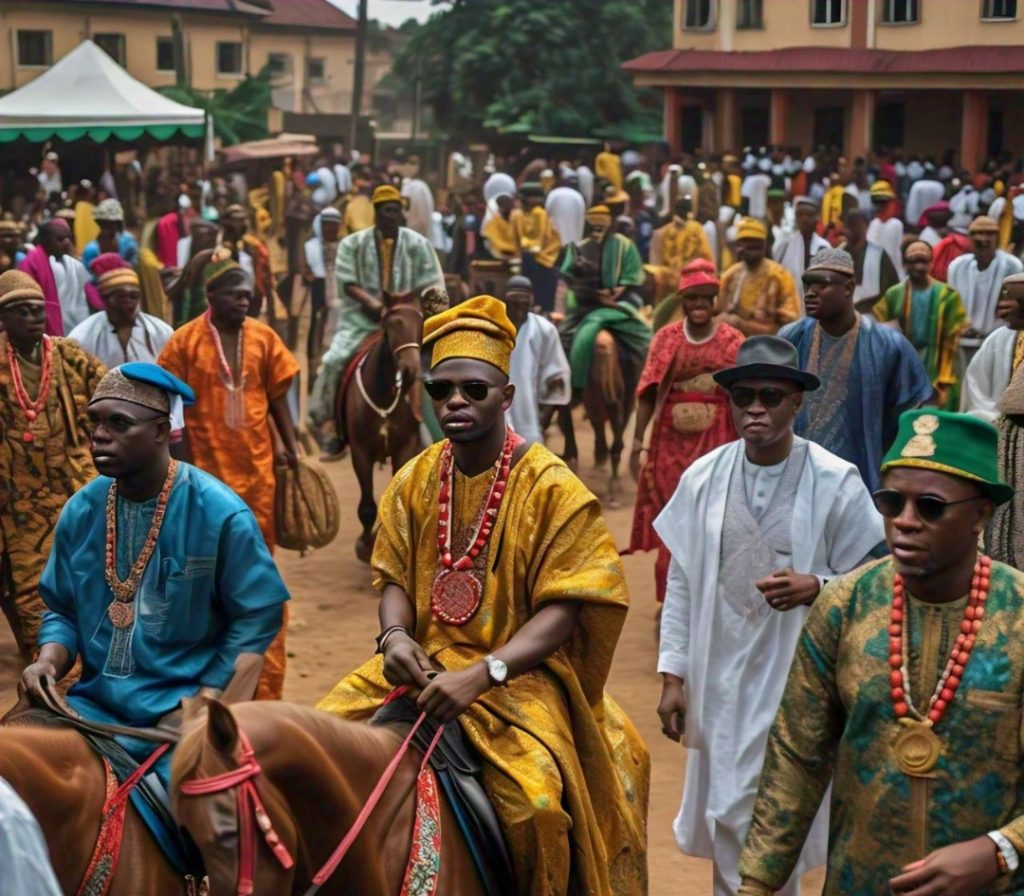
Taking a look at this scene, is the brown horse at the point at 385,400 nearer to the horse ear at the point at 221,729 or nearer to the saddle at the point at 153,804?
the saddle at the point at 153,804

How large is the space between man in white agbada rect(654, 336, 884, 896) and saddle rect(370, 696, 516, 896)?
154cm

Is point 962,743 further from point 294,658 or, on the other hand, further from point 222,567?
point 294,658

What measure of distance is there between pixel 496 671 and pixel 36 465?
4454 millimetres

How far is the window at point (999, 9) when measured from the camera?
4103 centimetres

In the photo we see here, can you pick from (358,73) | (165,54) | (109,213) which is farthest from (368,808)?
(165,54)

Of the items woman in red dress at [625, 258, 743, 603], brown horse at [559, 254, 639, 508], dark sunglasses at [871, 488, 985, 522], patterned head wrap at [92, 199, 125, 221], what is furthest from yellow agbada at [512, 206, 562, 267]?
dark sunglasses at [871, 488, 985, 522]

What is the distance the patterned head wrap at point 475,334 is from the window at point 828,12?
41.5 m

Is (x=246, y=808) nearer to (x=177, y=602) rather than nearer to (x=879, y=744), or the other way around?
(x=879, y=744)

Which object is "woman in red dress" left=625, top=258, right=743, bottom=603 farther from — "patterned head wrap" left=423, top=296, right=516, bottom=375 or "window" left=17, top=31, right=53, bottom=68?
"window" left=17, top=31, right=53, bottom=68

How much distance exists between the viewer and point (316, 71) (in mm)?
68562

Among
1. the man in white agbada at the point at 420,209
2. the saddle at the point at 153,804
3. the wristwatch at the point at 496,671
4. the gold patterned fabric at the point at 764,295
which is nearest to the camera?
the saddle at the point at 153,804

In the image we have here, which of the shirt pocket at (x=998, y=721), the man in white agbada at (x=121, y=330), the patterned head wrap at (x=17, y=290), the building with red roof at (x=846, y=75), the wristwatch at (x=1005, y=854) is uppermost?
the building with red roof at (x=846, y=75)

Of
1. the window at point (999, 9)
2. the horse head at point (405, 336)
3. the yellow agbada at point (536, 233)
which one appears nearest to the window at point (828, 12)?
the window at point (999, 9)

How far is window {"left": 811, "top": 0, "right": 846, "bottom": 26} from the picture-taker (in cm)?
4512
